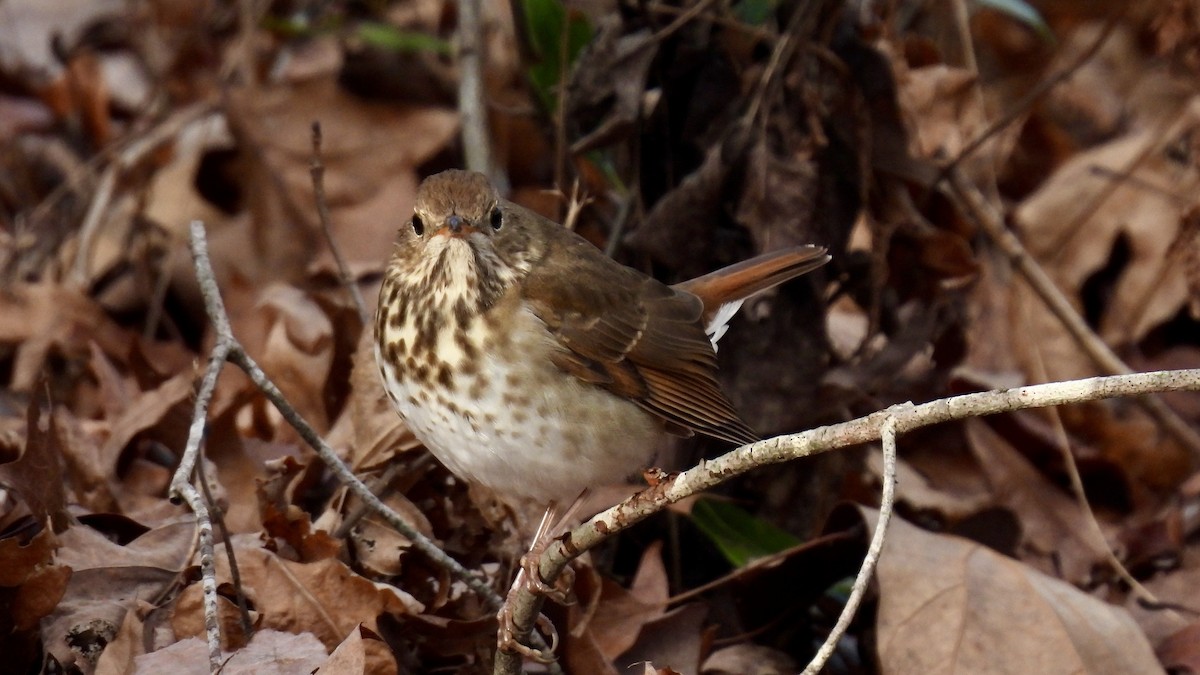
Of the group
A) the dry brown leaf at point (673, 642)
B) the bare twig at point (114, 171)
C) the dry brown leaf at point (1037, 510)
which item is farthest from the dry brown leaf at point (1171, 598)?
the bare twig at point (114, 171)

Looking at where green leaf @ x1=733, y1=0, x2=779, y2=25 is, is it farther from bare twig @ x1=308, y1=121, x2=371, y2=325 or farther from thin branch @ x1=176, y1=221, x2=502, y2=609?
thin branch @ x1=176, y1=221, x2=502, y2=609

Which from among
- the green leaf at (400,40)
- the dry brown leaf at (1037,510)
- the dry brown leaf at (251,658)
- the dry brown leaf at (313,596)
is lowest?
the dry brown leaf at (1037,510)

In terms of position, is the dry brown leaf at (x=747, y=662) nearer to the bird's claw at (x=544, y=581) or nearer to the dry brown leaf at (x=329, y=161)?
the bird's claw at (x=544, y=581)

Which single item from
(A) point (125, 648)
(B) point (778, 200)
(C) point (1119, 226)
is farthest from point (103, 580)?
(C) point (1119, 226)

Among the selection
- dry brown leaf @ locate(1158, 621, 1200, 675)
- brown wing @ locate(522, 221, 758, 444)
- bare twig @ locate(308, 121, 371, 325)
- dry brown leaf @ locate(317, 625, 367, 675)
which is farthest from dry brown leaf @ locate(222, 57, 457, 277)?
dry brown leaf @ locate(1158, 621, 1200, 675)

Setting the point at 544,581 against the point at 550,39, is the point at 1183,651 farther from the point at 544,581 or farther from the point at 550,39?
the point at 550,39

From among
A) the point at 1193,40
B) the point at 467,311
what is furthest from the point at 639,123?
the point at 1193,40

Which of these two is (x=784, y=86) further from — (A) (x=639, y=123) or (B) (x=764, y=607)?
(B) (x=764, y=607)
